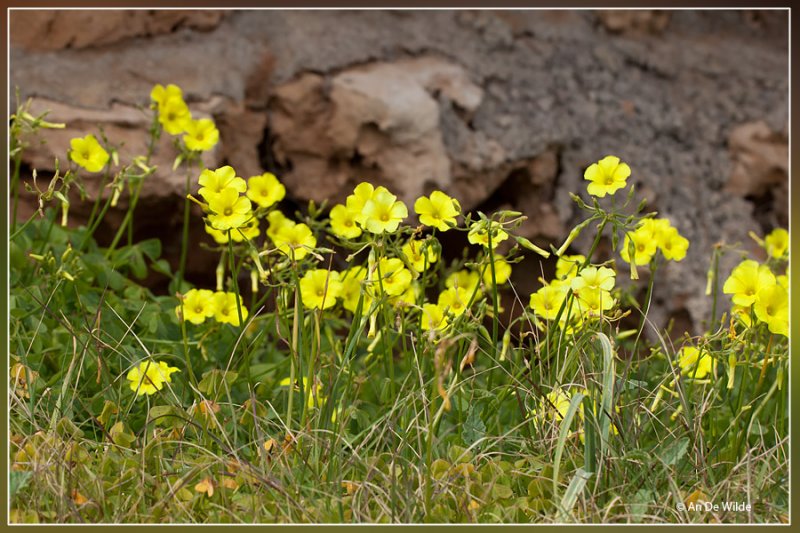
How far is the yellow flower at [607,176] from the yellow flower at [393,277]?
382mm

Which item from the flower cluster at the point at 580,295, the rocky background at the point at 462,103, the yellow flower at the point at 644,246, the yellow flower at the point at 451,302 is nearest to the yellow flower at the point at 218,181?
the yellow flower at the point at 451,302

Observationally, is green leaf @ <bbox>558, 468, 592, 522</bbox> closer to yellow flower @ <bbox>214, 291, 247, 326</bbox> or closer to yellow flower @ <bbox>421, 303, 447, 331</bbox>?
yellow flower @ <bbox>421, 303, 447, 331</bbox>

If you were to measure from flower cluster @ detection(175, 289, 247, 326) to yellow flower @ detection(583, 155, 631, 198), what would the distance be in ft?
2.52

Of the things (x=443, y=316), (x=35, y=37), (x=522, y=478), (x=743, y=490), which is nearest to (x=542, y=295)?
(x=443, y=316)

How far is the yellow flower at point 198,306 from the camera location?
2.22 meters

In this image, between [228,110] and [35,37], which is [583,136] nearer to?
[228,110]

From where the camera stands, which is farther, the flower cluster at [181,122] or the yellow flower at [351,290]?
the flower cluster at [181,122]

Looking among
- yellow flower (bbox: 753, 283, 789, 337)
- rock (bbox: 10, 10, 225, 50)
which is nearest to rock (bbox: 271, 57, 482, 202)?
rock (bbox: 10, 10, 225, 50)

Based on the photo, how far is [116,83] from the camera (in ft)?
10.2

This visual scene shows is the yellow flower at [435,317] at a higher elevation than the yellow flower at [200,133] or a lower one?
lower

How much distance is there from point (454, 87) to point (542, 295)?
4.55 ft

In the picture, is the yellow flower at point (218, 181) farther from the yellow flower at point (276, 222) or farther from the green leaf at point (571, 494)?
the green leaf at point (571, 494)

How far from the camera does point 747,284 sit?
6.55 feet

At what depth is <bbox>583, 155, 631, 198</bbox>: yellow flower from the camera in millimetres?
2014
